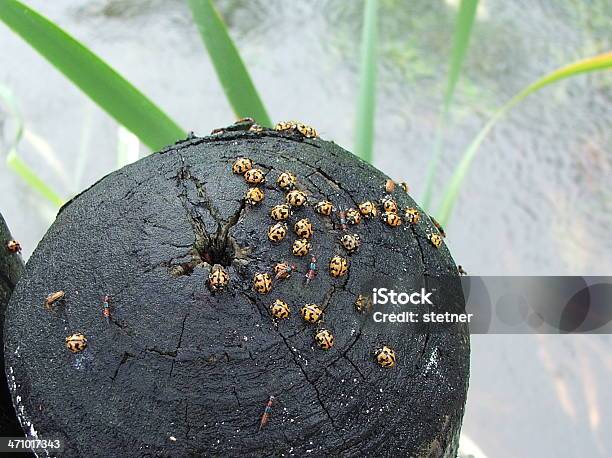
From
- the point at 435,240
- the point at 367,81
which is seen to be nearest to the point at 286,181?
the point at 435,240

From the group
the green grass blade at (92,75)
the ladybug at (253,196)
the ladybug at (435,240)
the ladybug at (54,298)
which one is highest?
the green grass blade at (92,75)

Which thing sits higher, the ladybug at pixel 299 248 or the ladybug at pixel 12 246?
the ladybug at pixel 299 248

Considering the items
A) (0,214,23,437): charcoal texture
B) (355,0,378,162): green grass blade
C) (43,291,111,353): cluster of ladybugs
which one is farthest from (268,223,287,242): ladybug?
(355,0,378,162): green grass blade

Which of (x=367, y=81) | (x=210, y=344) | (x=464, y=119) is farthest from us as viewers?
(x=464, y=119)

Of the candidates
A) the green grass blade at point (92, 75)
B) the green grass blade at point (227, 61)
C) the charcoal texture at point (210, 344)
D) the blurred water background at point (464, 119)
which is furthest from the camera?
the blurred water background at point (464, 119)

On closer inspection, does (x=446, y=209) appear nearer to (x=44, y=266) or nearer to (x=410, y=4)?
(x=44, y=266)

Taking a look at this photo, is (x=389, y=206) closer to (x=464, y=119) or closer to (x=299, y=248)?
(x=299, y=248)

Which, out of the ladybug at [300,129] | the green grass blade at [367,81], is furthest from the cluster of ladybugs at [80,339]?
the green grass blade at [367,81]

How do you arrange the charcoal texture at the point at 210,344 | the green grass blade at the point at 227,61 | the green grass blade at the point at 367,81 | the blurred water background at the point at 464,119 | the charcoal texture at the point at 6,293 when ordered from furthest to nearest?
the blurred water background at the point at 464,119 → the green grass blade at the point at 367,81 → the green grass blade at the point at 227,61 → the charcoal texture at the point at 6,293 → the charcoal texture at the point at 210,344

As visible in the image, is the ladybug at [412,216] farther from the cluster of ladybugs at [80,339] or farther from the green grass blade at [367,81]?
the green grass blade at [367,81]
